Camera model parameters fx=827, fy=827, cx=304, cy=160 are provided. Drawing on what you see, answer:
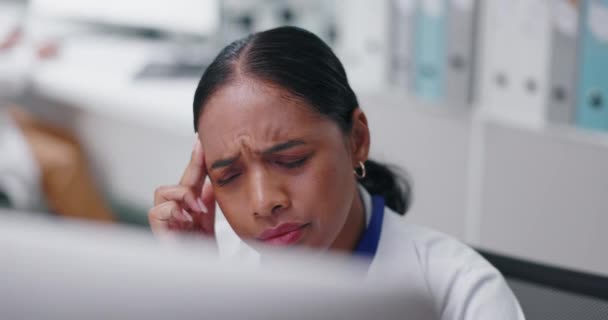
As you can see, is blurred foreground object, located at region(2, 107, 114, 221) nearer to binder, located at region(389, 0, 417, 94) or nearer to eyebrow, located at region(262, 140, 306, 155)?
binder, located at region(389, 0, 417, 94)

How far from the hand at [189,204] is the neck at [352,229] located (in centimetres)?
16

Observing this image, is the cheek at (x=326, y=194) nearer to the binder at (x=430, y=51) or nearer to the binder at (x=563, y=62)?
the binder at (x=563, y=62)

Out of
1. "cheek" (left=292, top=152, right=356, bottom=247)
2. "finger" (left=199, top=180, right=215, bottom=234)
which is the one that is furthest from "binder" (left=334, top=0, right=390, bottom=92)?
"cheek" (left=292, top=152, right=356, bottom=247)

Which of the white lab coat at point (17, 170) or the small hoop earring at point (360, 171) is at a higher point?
the small hoop earring at point (360, 171)

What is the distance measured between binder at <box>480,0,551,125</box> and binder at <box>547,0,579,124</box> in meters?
0.02

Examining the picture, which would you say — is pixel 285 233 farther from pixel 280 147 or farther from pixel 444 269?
pixel 444 269

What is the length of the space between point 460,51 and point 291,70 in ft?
3.94

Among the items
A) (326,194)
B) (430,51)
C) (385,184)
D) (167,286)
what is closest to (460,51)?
(430,51)

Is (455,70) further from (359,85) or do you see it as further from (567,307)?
(567,307)

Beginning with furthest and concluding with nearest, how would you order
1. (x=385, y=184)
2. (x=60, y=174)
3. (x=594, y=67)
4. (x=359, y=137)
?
(x=60, y=174) → (x=594, y=67) → (x=385, y=184) → (x=359, y=137)

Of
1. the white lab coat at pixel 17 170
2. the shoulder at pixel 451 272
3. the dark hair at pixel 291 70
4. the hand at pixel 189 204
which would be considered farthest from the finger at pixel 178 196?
the white lab coat at pixel 17 170

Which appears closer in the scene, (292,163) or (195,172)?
(292,163)

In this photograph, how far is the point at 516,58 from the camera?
5.99ft

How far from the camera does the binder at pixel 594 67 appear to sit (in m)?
1.63
